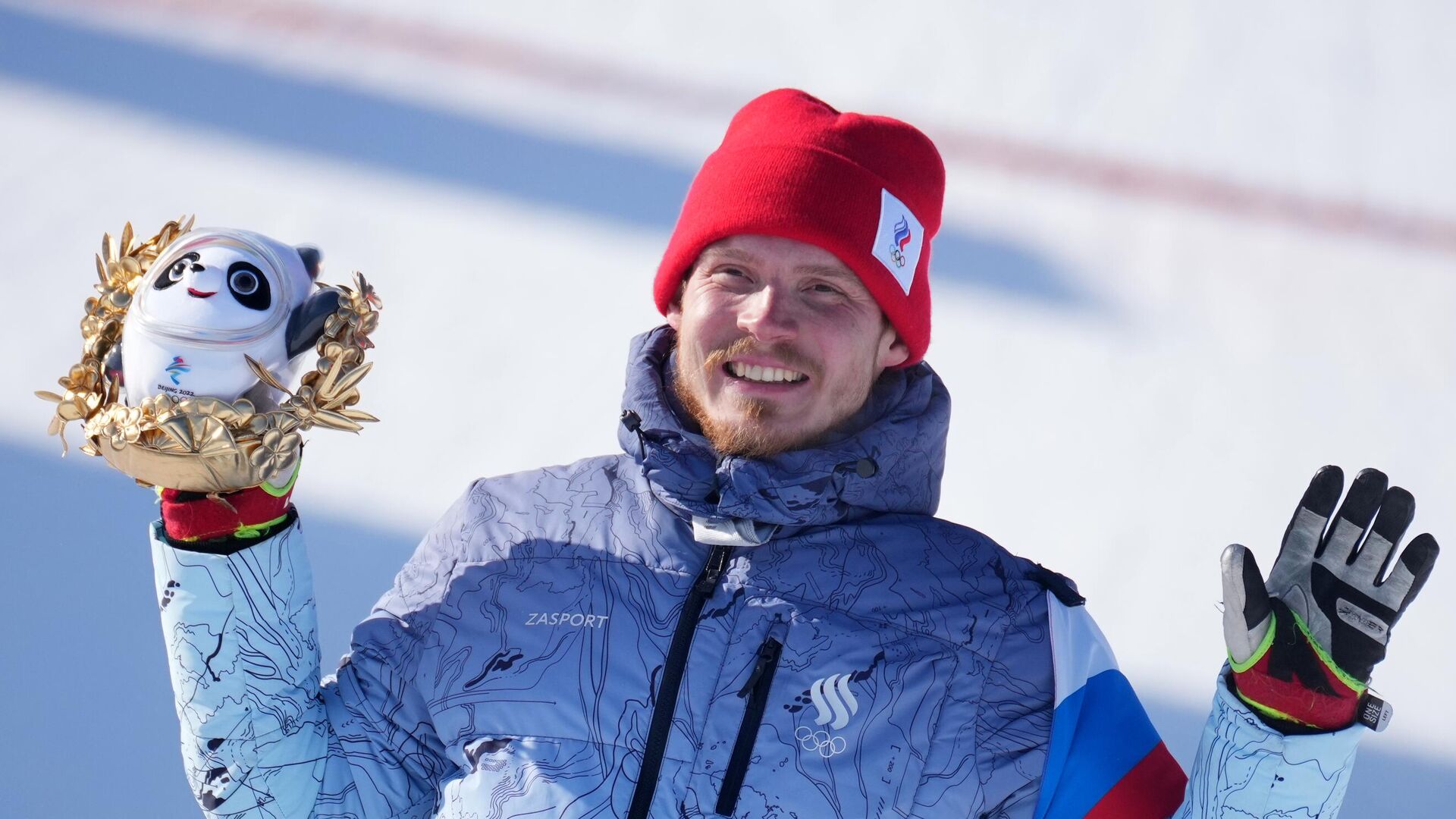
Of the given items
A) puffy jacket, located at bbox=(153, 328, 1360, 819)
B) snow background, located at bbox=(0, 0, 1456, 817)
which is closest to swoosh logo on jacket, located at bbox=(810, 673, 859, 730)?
puffy jacket, located at bbox=(153, 328, 1360, 819)

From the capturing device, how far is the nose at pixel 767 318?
1.37 meters

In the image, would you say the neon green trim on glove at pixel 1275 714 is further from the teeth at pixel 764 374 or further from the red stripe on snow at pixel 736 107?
the red stripe on snow at pixel 736 107

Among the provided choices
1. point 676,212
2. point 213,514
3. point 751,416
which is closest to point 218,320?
point 213,514

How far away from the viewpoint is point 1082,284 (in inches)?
103

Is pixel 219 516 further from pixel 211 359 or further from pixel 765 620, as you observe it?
pixel 765 620

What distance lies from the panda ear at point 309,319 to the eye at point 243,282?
40mm

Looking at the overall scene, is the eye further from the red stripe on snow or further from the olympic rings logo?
the red stripe on snow

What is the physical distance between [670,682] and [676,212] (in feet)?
5.05

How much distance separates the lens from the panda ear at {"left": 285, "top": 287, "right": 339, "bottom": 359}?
125 centimetres

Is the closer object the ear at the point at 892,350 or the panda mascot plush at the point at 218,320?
the panda mascot plush at the point at 218,320

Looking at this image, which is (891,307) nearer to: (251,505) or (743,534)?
(743,534)

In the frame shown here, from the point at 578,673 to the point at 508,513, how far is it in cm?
20

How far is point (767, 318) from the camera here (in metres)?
1.38

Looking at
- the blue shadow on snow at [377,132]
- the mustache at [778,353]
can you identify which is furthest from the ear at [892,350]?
the blue shadow on snow at [377,132]
